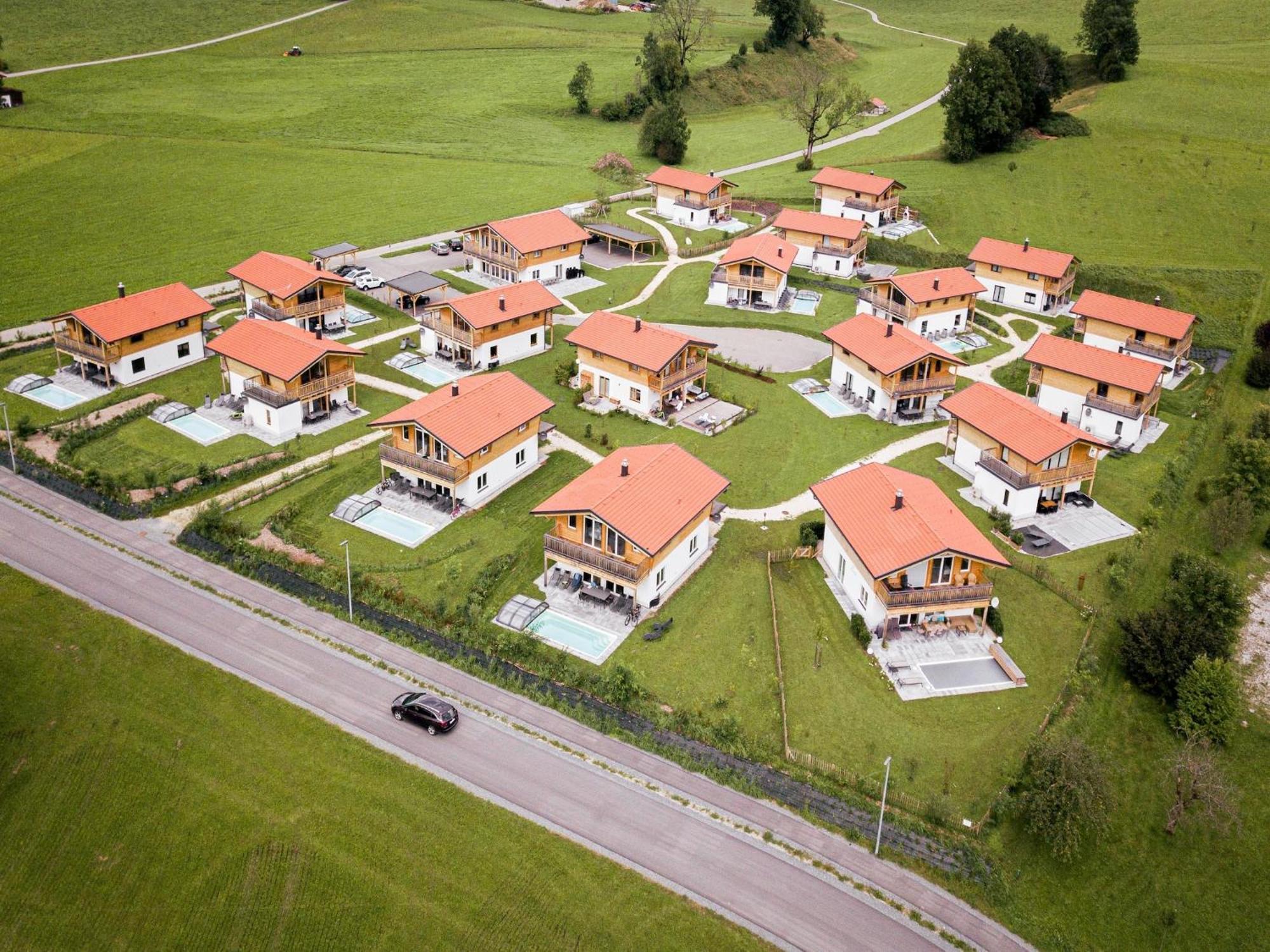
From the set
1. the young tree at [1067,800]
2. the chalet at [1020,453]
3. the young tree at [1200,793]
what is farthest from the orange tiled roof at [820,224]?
the young tree at [1067,800]

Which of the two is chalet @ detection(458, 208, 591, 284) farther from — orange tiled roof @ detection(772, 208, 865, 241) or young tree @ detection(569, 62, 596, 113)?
young tree @ detection(569, 62, 596, 113)

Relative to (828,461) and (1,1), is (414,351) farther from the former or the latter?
(1,1)

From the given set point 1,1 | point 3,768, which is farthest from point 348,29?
point 3,768

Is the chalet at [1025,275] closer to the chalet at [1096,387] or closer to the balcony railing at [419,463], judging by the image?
the chalet at [1096,387]

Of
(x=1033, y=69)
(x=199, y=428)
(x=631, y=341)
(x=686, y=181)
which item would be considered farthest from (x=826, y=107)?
(x=199, y=428)

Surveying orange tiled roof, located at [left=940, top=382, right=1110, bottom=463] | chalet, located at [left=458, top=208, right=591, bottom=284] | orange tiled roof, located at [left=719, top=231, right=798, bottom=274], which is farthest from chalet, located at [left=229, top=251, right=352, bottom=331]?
orange tiled roof, located at [left=940, top=382, right=1110, bottom=463]

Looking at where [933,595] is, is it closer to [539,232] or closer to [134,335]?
[134,335]

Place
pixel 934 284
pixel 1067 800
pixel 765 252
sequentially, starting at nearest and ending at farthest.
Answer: pixel 1067 800
pixel 934 284
pixel 765 252
